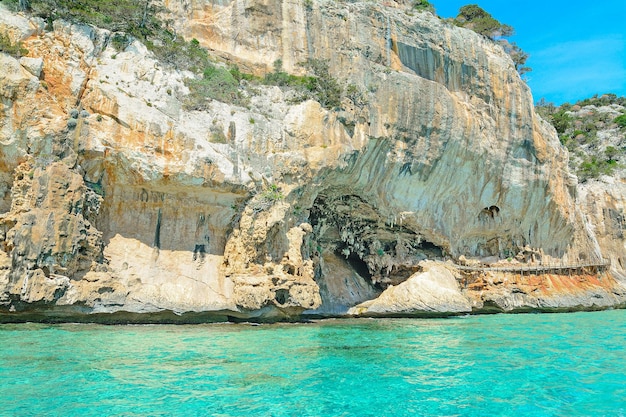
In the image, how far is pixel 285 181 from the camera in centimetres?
1692

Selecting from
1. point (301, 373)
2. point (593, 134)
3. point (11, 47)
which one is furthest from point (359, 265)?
point (593, 134)

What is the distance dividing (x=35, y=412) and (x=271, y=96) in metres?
14.4

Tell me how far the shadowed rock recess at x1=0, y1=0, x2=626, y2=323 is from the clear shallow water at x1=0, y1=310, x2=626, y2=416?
2.61 metres

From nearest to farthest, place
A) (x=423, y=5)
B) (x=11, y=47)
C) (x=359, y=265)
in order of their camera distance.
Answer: (x=11, y=47) → (x=359, y=265) → (x=423, y=5)

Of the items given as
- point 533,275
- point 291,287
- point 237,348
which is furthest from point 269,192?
point 533,275

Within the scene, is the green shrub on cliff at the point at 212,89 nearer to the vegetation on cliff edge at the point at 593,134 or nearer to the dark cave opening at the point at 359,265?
the dark cave opening at the point at 359,265

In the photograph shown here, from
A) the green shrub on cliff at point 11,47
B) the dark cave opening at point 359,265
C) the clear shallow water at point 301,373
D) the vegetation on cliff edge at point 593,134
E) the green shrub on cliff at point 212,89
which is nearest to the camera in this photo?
the clear shallow water at point 301,373

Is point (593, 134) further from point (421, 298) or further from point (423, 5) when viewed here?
point (421, 298)

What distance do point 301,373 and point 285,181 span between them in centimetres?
957

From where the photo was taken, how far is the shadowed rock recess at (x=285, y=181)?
1370 centimetres

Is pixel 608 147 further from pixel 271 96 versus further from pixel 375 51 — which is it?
pixel 271 96

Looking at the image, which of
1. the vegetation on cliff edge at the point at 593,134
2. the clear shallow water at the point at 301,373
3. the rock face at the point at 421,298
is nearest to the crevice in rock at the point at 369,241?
the rock face at the point at 421,298

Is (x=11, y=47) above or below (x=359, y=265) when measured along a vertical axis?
above

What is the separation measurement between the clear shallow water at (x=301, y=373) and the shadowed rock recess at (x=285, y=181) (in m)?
2.61
